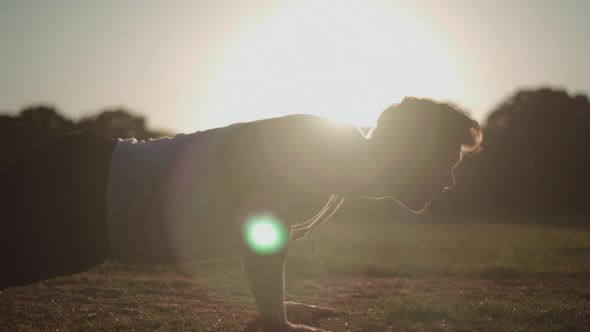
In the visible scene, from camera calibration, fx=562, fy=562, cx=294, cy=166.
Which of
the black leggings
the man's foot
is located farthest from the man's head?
the black leggings

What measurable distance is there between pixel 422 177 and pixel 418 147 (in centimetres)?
29

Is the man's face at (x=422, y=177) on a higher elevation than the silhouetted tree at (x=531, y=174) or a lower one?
lower

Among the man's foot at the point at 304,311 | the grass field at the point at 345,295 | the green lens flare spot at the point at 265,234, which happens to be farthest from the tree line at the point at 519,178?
the green lens flare spot at the point at 265,234

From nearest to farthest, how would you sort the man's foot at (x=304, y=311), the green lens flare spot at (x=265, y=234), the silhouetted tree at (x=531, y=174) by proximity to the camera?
1. the green lens flare spot at (x=265, y=234)
2. the man's foot at (x=304, y=311)
3. the silhouetted tree at (x=531, y=174)

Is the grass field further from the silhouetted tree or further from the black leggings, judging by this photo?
the silhouetted tree

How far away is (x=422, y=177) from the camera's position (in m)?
5.09

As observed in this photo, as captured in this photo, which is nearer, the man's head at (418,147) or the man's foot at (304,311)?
the man's head at (418,147)

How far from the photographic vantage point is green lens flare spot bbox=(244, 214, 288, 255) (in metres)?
4.50

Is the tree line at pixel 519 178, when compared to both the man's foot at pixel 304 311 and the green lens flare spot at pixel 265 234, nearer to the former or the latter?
the man's foot at pixel 304 311

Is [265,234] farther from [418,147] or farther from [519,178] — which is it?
[519,178]

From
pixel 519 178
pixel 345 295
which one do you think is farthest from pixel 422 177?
pixel 519 178

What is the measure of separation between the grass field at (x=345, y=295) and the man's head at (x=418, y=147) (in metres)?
1.34

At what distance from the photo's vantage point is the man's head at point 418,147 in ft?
16.1

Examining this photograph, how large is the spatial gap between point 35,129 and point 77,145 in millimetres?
3579
